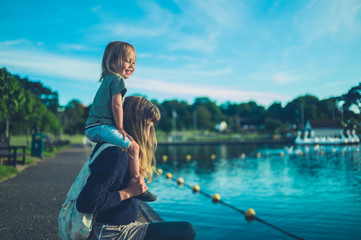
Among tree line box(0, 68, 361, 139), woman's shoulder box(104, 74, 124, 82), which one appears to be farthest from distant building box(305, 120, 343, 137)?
woman's shoulder box(104, 74, 124, 82)

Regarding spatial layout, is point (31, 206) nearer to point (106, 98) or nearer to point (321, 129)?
point (106, 98)

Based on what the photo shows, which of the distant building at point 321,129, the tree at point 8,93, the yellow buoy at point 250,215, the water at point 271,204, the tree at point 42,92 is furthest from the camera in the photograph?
the distant building at point 321,129

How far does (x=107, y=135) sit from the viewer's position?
186 centimetres

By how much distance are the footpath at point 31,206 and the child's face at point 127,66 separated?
3560 mm

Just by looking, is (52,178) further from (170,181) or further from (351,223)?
(351,223)

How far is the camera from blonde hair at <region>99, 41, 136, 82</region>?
2.03 metres

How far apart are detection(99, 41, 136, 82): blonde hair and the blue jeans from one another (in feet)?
1.22

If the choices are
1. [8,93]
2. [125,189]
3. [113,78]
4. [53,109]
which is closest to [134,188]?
[125,189]

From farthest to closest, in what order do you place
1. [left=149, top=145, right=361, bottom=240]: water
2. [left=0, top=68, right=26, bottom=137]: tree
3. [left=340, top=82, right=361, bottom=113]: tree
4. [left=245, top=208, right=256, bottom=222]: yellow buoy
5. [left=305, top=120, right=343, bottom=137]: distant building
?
[left=305, top=120, right=343, bottom=137]: distant building
[left=0, top=68, right=26, bottom=137]: tree
[left=340, top=82, right=361, bottom=113]: tree
[left=245, top=208, right=256, bottom=222]: yellow buoy
[left=149, top=145, right=361, bottom=240]: water

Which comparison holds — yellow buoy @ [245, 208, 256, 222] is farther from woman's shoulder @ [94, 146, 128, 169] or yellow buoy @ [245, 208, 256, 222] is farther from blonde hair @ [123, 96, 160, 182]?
woman's shoulder @ [94, 146, 128, 169]

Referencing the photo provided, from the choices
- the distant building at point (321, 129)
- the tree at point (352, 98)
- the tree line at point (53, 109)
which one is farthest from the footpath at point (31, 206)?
the distant building at point (321, 129)

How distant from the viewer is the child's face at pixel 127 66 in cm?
205

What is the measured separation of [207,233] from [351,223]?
3.57 meters

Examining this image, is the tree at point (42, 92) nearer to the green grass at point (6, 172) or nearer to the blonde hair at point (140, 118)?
the green grass at point (6, 172)
